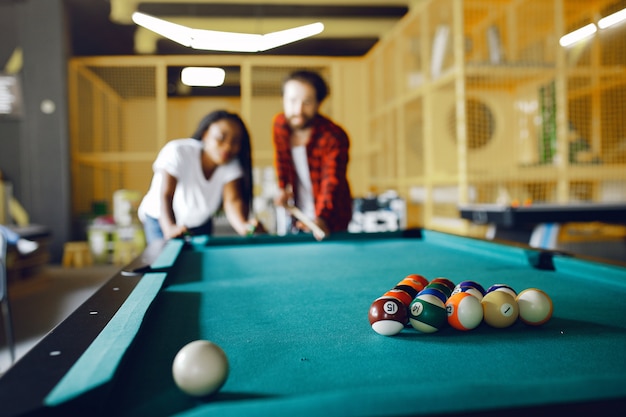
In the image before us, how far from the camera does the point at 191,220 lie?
3391mm

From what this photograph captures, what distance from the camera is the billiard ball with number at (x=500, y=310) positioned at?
106 centimetres

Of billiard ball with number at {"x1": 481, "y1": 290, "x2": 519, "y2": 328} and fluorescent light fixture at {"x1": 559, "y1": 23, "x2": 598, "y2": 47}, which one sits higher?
fluorescent light fixture at {"x1": 559, "y1": 23, "x2": 598, "y2": 47}

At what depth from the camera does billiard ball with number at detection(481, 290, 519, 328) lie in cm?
106

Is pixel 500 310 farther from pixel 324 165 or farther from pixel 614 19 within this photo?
pixel 614 19

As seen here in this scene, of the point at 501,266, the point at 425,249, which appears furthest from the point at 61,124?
the point at 501,266

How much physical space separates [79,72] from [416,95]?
441 centimetres

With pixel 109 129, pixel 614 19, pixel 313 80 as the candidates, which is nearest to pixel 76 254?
pixel 109 129

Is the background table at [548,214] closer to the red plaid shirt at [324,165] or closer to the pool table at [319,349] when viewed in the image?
the red plaid shirt at [324,165]

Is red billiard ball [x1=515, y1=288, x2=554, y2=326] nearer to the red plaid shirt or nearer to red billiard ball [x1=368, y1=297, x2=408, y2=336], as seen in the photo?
red billiard ball [x1=368, y1=297, x2=408, y2=336]

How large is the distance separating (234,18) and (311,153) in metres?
4.93

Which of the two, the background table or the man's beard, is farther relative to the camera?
the man's beard

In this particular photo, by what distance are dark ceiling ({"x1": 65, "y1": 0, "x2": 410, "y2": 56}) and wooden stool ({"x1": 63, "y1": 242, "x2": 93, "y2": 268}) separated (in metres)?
2.71

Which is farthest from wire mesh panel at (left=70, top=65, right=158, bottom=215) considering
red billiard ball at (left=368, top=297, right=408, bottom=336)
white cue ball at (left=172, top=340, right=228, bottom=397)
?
white cue ball at (left=172, top=340, right=228, bottom=397)

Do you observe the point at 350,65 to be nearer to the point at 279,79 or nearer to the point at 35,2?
the point at 279,79
